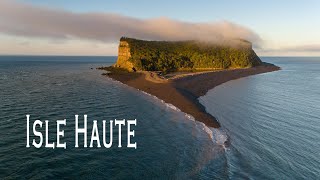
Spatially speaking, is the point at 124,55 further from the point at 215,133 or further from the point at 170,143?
the point at 170,143

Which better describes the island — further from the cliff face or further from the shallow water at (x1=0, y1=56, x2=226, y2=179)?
the shallow water at (x1=0, y1=56, x2=226, y2=179)

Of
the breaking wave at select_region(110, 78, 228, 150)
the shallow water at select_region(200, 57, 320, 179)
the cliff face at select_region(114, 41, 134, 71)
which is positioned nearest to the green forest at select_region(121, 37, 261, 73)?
the cliff face at select_region(114, 41, 134, 71)

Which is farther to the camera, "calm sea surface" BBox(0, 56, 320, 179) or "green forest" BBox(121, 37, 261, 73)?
"green forest" BBox(121, 37, 261, 73)

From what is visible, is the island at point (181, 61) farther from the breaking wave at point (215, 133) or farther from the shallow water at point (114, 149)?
the breaking wave at point (215, 133)

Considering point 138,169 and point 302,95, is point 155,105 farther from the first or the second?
point 302,95

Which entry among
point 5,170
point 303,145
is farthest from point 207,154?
point 5,170

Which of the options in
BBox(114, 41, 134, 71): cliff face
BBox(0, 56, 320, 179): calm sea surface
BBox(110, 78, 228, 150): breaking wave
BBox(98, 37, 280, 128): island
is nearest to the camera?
BBox(0, 56, 320, 179): calm sea surface

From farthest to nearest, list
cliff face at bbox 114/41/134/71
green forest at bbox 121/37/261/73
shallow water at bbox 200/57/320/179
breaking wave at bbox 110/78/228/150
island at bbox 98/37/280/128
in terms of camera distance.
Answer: green forest at bbox 121/37/261/73
cliff face at bbox 114/41/134/71
island at bbox 98/37/280/128
breaking wave at bbox 110/78/228/150
shallow water at bbox 200/57/320/179
